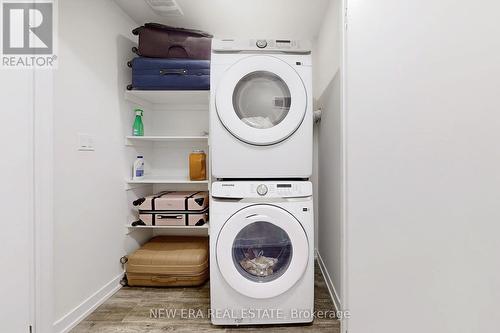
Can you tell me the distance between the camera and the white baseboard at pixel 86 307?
1328 mm

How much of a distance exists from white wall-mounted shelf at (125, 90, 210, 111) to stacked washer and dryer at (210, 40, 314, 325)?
58cm

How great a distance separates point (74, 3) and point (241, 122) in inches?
51.3

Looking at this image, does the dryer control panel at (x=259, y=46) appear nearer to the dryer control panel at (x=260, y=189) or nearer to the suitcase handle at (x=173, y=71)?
the suitcase handle at (x=173, y=71)

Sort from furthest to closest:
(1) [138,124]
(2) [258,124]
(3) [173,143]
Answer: (3) [173,143]
(1) [138,124]
(2) [258,124]

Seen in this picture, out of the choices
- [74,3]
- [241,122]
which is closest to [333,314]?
[241,122]

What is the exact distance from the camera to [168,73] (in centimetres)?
188

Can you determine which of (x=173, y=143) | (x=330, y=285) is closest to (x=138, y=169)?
(x=173, y=143)

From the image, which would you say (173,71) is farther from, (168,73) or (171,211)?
(171,211)

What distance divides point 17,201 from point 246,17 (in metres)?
2.03

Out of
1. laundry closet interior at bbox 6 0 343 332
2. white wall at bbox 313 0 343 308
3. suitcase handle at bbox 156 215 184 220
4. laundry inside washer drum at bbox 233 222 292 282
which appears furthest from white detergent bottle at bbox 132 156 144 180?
white wall at bbox 313 0 343 308

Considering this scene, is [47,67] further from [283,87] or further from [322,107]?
[322,107]

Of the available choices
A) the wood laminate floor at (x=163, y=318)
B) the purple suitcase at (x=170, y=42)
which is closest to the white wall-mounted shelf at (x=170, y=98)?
the purple suitcase at (x=170, y=42)

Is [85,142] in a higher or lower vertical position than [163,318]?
higher

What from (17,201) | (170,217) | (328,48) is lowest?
(170,217)
